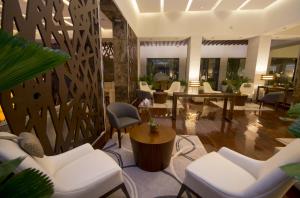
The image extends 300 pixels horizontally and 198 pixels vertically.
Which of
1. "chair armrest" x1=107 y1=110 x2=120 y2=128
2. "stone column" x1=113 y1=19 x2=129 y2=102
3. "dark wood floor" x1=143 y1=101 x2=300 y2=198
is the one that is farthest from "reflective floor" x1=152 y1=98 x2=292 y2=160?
"chair armrest" x1=107 y1=110 x2=120 y2=128

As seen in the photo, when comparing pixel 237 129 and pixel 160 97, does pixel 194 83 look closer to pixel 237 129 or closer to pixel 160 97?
pixel 160 97

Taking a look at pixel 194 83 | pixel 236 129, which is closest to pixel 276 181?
pixel 236 129

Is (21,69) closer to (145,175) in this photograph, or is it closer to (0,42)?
(0,42)

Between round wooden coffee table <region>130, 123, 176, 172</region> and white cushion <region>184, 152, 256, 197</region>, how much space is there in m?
0.61

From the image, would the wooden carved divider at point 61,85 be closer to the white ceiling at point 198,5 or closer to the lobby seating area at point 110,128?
the lobby seating area at point 110,128

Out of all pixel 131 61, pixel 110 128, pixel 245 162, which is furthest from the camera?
pixel 131 61

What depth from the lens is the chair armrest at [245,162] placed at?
1795 millimetres

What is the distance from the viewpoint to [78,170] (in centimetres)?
173

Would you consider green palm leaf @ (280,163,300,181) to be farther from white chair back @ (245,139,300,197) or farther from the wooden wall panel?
the wooden wall panel

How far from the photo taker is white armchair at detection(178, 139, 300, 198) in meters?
1.34

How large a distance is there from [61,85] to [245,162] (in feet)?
7.81

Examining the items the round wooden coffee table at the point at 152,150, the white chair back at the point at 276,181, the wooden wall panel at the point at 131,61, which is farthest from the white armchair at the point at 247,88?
the white chair back at the point at 276,181

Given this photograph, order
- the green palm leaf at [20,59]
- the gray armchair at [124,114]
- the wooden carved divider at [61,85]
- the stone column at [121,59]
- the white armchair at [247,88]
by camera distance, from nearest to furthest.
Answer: the green palm leaf at [20,59]
the wooden carved divider at [61,85]
the gray armchair at [124,114]
the stone column at [121,59]
the white armchair at [247,88]

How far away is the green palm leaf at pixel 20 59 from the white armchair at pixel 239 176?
1611 mm
